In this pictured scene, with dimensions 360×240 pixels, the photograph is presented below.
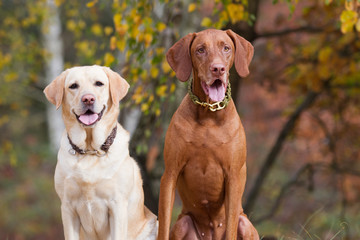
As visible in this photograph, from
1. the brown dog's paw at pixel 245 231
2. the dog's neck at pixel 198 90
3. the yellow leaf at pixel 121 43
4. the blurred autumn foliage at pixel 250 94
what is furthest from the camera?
the blurred autumn foliage at pixel 250 94

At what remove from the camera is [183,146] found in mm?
3486

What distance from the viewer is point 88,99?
10.7 feet

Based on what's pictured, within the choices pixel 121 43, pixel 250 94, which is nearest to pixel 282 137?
pixel 121 43

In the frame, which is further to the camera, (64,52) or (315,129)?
(64,52)

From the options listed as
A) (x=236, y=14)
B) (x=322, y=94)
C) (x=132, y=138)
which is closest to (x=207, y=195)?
(x=236, y=14)

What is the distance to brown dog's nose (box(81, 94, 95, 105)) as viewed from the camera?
326 centimetres

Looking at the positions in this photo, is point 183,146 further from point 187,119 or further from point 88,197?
point 88,197

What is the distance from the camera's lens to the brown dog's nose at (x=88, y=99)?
128 inches

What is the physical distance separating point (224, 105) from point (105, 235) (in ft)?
3.96

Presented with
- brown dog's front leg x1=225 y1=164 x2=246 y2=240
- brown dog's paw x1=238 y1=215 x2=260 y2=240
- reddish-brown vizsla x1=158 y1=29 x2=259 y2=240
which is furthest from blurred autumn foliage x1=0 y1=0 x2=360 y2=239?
reddish-brown vizsla x1=158 y1=29 x2=259 y2=240

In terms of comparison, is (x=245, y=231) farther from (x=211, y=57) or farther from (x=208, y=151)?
(x=211, y=57)

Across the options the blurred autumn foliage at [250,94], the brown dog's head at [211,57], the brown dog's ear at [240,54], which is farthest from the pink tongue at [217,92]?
the blurred autumn foliage at [250,94]

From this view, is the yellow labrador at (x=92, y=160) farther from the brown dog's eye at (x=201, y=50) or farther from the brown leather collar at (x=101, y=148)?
the brown dog's eye at (x=201, y=50)

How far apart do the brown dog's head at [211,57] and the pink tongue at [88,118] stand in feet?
2.09
